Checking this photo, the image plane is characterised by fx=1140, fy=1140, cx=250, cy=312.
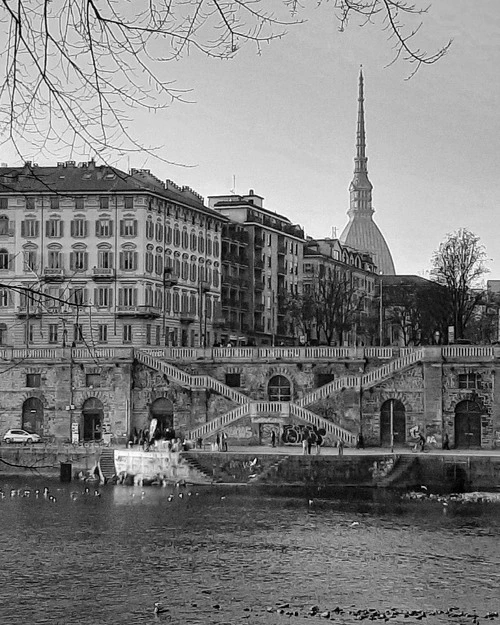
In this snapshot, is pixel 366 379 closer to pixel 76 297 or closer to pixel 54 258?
pixel 54 258

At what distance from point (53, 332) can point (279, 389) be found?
31851 mm

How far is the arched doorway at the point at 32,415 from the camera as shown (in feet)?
301

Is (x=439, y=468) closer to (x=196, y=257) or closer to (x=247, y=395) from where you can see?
(x=247, y=395)

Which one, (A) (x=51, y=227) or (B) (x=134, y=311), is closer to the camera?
(B) (x=134, y=311)

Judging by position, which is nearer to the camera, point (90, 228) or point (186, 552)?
point (186, 552)

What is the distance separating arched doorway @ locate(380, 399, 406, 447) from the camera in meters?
85.3

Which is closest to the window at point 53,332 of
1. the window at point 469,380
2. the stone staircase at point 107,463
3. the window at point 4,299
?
the window at point 4,299

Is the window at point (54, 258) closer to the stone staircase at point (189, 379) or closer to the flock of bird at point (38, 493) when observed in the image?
the stone staircase at point (189, 379)

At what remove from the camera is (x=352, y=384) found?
280 feet

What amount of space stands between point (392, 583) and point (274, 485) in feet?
96.6

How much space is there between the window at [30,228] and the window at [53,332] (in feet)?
29.4

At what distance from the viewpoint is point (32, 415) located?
9188 cm

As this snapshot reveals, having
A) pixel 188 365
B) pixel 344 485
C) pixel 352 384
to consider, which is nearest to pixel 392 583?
pixel 344 485

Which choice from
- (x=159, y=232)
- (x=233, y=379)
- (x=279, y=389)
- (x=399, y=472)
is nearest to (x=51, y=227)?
(x=159, y=232)
